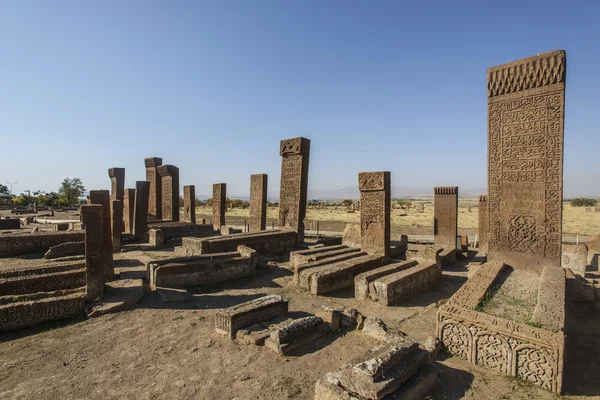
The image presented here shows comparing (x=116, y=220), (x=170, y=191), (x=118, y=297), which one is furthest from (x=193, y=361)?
(x=170, y=191)

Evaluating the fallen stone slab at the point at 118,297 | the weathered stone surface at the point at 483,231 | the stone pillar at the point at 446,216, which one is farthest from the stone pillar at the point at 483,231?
the fallen stone slab at the point at 118,297

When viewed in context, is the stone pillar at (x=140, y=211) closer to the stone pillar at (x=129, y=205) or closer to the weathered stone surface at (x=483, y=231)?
the stone pillar at (x=129, y=205)

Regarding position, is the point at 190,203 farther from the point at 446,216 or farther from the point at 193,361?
the point at 193,361

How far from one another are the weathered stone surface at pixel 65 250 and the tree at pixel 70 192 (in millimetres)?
38576

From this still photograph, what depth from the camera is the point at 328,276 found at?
23.3 ft

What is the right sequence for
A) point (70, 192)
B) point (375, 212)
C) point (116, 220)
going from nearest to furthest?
point (375, 212) < point (116, 220) < point (70, 192)

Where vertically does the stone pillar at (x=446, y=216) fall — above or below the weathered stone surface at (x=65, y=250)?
above

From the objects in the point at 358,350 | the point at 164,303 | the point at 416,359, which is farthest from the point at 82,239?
the point at 416,359

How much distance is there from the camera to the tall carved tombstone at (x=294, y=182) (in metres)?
12.2

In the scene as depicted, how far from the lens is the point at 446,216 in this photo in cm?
1284

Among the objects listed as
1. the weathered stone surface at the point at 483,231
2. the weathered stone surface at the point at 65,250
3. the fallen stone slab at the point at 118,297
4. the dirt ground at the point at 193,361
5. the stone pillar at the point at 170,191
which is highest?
the stone pillar at the point at 170,191

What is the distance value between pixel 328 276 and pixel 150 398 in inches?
174

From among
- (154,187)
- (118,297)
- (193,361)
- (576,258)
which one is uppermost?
(154,187)

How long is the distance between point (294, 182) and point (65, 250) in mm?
8116
